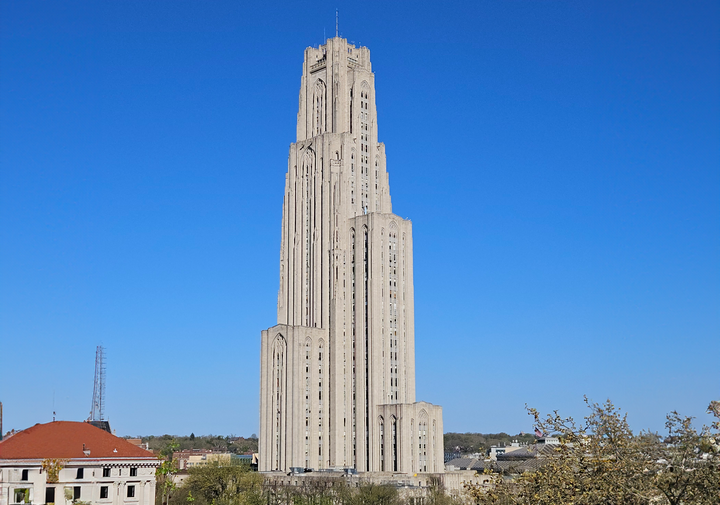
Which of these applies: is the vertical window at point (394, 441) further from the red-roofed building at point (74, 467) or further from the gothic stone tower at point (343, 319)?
the red-roofed building at point (74, 467)

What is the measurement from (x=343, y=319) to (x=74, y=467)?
4044 inches

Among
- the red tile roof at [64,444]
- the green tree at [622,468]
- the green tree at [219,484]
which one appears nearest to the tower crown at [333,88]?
the green tree at [219,484]

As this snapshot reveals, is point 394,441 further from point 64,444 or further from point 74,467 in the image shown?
point 74,467

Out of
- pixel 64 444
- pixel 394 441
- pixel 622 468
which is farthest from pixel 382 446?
pixel 622 468

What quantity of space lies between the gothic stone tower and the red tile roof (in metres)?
89.0

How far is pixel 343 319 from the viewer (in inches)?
7067

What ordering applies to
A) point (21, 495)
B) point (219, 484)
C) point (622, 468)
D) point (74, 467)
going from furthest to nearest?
point (219, 484)
point (74, 467)
point (21, 495)
point (622, 468)

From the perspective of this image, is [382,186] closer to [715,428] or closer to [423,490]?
[423,490]

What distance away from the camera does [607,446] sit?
3803 centimetres

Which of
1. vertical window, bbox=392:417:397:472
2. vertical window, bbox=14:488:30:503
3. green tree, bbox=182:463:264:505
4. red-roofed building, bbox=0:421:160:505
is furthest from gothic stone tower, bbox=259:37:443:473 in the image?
vertical window, bbox=14:488:30:503

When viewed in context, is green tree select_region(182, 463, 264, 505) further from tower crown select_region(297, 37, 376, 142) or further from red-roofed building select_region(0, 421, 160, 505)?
tower crown select_region(297, 37, 376, 142)

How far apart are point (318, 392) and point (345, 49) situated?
76.4 metres

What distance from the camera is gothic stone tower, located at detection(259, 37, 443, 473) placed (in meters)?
173

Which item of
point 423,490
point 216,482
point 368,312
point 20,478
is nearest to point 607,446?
point 20,478
